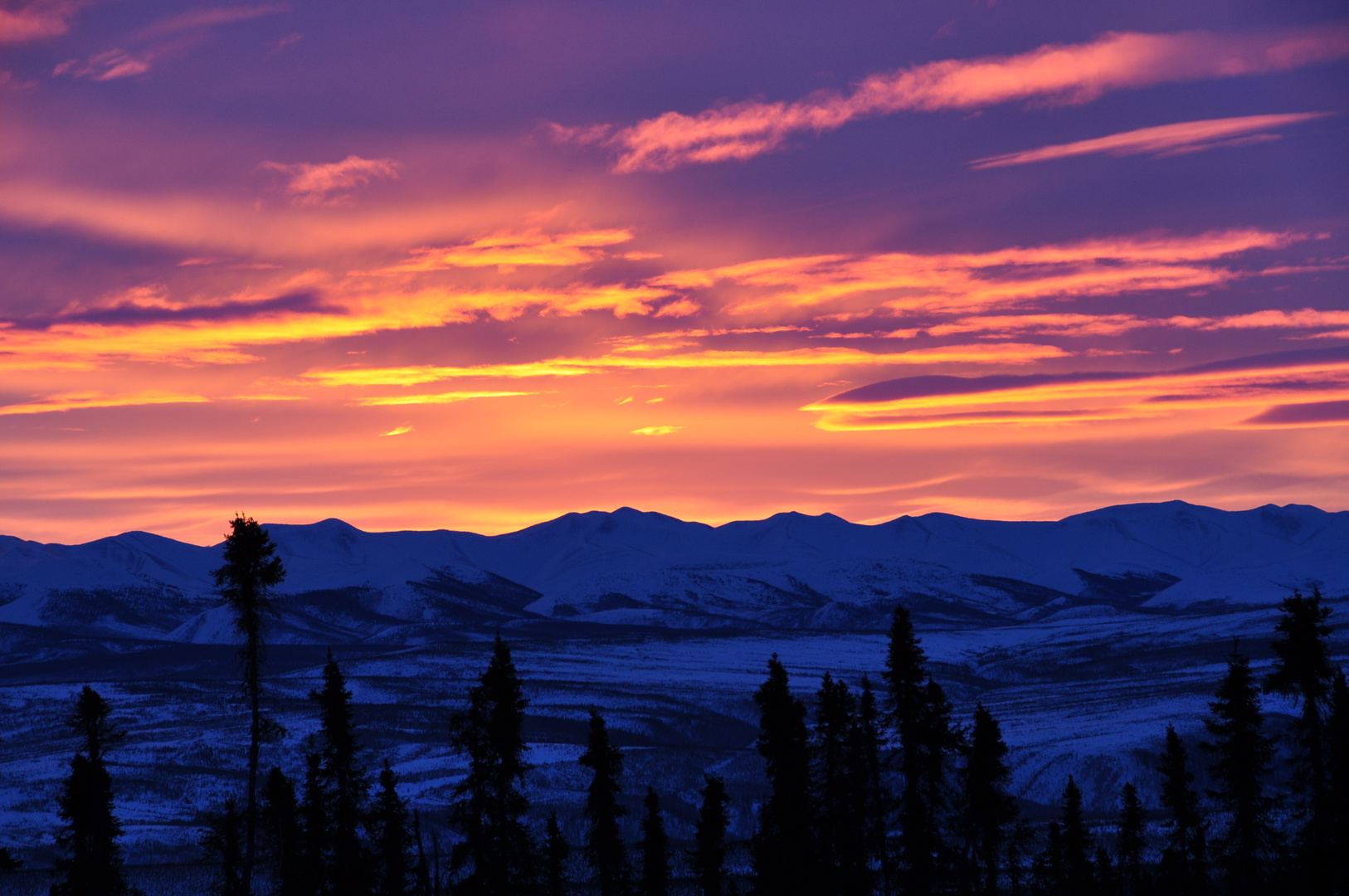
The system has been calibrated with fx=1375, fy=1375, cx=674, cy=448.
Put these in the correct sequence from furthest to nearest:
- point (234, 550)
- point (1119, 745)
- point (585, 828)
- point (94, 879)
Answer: point (1119, 745)
point (585, 828)
point (94, 879)
point (234, 550)

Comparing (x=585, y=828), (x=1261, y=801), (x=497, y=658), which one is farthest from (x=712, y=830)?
(x=585, y=828)

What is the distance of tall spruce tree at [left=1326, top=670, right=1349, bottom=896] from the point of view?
3975cm

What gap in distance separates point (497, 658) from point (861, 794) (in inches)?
548

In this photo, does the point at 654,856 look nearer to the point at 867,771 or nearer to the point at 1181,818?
the point at 867,771

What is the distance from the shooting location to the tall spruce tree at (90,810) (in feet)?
134

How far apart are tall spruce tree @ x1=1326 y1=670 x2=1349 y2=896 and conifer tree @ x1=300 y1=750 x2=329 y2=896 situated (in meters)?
29.6

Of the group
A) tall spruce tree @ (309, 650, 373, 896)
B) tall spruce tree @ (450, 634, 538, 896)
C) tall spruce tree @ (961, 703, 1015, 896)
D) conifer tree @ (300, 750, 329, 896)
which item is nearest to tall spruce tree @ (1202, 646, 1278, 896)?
tall spruce tree @ (961, 703, 1015, 896)

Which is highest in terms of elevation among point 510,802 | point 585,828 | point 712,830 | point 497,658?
point 497,658

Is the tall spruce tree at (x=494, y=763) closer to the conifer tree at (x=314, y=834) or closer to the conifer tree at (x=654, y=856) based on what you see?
the conifer tree at (x=314, y=834)

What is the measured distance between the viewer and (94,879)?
4453cm

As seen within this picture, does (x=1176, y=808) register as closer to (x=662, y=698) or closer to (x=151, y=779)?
(x=151, y=779)

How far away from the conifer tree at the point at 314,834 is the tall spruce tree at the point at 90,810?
583 cm

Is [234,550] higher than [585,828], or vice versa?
[234,550]

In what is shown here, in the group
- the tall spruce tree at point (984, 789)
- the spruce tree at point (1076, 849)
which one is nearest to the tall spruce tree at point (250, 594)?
the tall spruce tree at point (984, 789)
